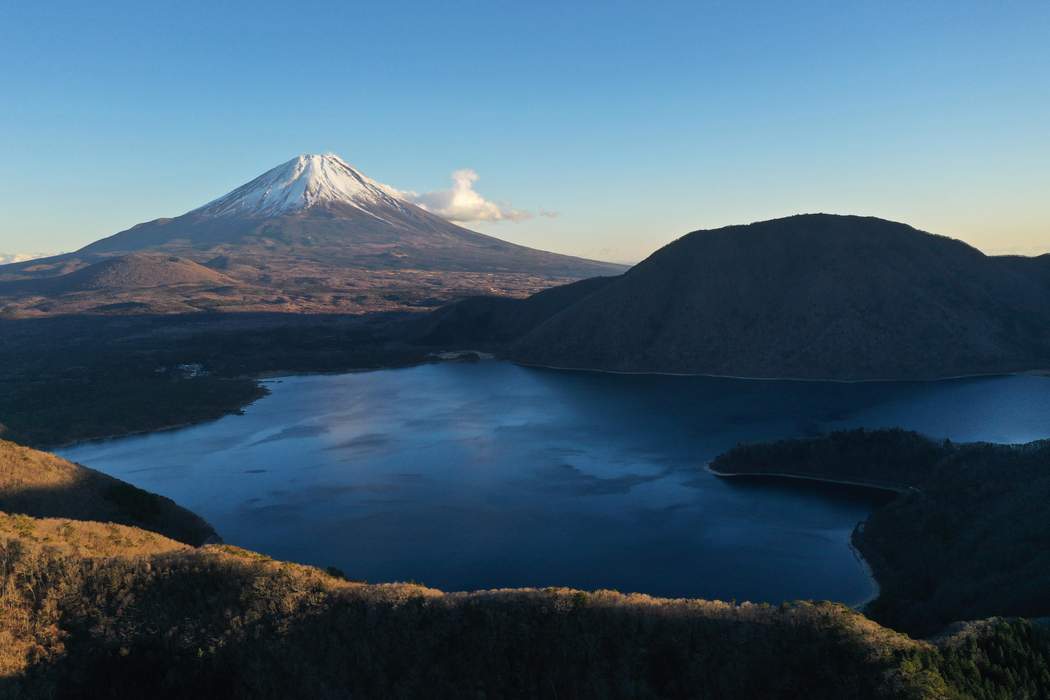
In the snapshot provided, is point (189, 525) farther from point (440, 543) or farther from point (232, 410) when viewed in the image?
point (232, 410)

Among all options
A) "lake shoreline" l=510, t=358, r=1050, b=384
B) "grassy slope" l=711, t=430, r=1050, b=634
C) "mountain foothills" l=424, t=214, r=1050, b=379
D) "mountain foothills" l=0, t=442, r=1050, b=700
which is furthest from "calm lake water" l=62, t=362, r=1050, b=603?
"mountain foothills" l=0, t=442, r=1050, b=700

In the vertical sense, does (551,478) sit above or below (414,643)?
below

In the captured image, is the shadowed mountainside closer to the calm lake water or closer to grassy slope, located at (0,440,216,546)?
the calm lake water

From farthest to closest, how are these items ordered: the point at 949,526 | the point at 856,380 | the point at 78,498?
the point at 856,380
the point at 949,526
the point at 78,498

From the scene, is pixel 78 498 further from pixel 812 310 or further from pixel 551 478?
pixel 812 310

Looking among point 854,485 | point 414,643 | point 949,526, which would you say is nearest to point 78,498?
point 414,643

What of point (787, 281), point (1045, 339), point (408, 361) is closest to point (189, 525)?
point (408, 361)

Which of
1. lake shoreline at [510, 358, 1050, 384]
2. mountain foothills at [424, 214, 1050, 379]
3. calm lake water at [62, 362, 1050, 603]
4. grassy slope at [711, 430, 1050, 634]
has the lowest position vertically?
calm lake water at [62, 362, 1050, 603]
